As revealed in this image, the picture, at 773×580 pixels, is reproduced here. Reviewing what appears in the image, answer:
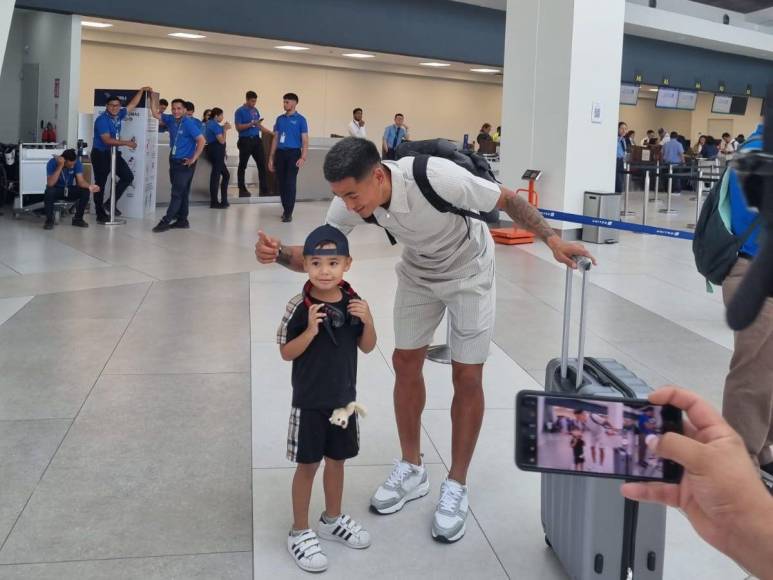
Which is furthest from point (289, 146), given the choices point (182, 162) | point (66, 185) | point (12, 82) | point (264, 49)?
point (264, 49)

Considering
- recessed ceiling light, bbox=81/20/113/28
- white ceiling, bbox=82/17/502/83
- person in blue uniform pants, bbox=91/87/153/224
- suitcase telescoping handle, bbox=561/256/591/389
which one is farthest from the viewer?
white ceiling, bbox=82/17/502/83

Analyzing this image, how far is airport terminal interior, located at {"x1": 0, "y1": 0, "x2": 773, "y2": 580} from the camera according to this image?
3514 mm

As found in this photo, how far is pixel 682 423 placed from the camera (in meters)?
1.38

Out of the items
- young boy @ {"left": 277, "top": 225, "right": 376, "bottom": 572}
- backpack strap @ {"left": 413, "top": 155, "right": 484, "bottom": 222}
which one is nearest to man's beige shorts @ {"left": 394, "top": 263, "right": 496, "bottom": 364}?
backpack strap @ {"left": 413, "top": 155, "right": 484, "bottom": 222}

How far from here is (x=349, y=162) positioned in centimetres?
317

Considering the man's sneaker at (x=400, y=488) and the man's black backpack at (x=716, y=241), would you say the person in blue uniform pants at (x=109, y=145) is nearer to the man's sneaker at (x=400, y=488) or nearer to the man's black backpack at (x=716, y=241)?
the man's sneaker at (x=400, y=488)

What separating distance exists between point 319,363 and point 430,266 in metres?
0.69

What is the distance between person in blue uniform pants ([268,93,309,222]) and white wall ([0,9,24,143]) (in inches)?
272

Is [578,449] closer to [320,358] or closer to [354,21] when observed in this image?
[320,358]

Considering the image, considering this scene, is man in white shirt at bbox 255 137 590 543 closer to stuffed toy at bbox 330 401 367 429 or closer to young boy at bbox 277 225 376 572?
young boy at bbox 277 225 376 572

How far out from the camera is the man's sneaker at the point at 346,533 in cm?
353

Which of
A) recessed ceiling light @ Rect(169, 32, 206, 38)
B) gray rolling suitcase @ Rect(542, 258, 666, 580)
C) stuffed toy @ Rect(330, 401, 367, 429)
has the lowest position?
gray rolling suitcase @ Rect(542, 258, 666, 580)

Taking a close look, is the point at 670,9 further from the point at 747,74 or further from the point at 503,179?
the point at 503,179

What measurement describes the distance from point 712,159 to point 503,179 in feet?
48.0
